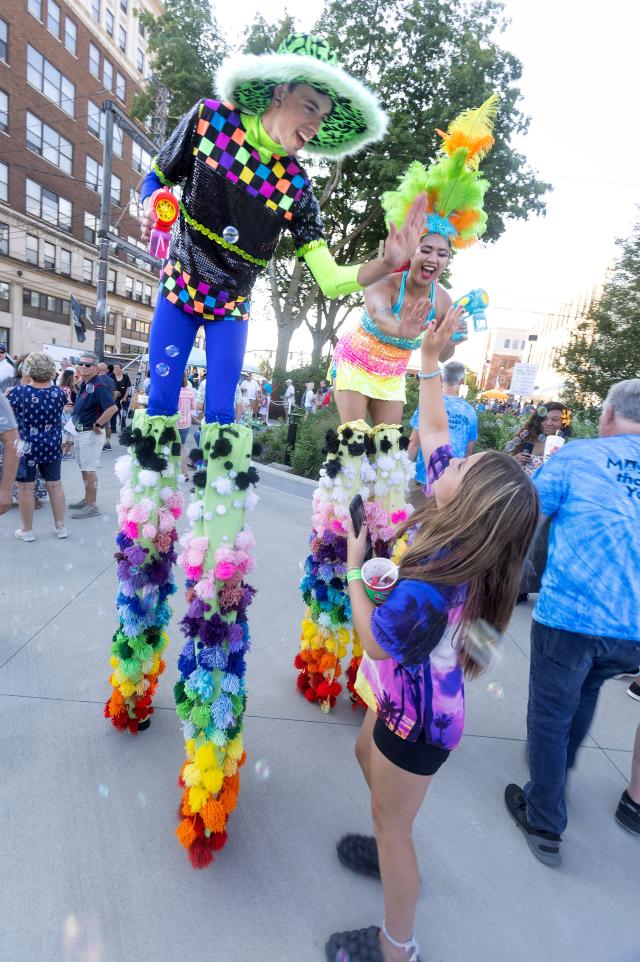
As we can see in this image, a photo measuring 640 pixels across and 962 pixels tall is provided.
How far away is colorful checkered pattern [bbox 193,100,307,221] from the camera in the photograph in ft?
5.91

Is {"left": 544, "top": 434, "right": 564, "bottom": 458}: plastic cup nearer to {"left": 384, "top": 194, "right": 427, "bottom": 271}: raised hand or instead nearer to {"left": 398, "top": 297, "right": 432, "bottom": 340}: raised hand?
{"left": 398, "top": 297, "right": 432, "bottom": 340}: raised hand

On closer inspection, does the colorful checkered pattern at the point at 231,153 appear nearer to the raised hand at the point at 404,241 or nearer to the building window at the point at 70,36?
the raised hand at the point at 404,241

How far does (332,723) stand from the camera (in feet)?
8.29

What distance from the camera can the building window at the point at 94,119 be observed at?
90.3ft

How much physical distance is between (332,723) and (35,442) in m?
3.43

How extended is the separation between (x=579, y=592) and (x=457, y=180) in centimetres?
185

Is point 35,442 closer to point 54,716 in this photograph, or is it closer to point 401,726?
point 54,716

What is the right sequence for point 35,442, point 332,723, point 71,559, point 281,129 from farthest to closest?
1. point 35,442
2. point 71,559
3. point 332,723
4. point 281,129

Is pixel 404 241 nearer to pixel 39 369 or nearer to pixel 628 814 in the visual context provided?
pixel 628 814

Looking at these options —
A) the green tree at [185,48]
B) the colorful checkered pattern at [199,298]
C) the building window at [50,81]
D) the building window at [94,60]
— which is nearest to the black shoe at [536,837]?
the colorful checkered pattern at [199,298]

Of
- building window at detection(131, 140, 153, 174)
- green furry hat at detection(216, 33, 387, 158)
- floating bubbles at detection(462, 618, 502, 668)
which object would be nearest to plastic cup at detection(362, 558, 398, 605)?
floating bubbles at detection(462, 618, 502, 668)

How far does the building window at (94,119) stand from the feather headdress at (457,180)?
33255 millimetres

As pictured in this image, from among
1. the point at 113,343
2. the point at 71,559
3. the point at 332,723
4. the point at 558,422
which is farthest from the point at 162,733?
the point at 113,343

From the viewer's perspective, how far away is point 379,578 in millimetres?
1454
